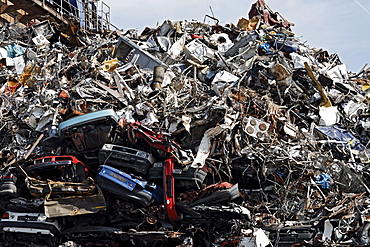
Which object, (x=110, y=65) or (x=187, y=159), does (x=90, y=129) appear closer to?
(x=187, y=159)

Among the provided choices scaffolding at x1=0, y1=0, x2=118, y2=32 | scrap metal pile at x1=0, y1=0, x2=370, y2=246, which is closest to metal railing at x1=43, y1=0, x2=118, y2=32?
scaffolding at x1=0, y1=0, x2=118, y2=32

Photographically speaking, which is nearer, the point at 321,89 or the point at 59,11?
the point at 321,89

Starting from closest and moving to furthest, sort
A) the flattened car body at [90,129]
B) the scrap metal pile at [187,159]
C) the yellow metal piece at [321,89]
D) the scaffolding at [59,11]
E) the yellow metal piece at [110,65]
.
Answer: the scrap metal pile at [187,159] < the flattened car body at [90,129] < the yellow metal piece at [321,89] < the yellow metal piece at [110,65] < the scaffolding at [59,11]

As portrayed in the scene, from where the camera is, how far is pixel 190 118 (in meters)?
9.20

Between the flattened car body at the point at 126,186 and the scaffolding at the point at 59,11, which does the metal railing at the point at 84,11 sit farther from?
the flattened car body at the point at 126,186

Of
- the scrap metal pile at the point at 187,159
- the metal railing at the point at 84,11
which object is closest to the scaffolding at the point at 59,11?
the metal railing at the point at 84,11

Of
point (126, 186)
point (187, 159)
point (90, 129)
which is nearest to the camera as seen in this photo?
point (126, 186)

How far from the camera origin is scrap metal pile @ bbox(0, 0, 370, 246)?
8.16 metres

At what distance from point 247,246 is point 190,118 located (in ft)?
9.35

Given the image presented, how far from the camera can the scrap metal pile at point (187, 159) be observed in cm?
816

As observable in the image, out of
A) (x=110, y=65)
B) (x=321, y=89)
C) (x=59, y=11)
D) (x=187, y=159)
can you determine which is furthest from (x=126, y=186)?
(x=59, y=11)

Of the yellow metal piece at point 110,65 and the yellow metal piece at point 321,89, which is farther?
the yellow metal piece at point 110,65

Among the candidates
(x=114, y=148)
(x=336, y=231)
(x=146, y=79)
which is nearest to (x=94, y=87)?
(x=146, y=79)

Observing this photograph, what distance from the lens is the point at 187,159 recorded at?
8523mm
